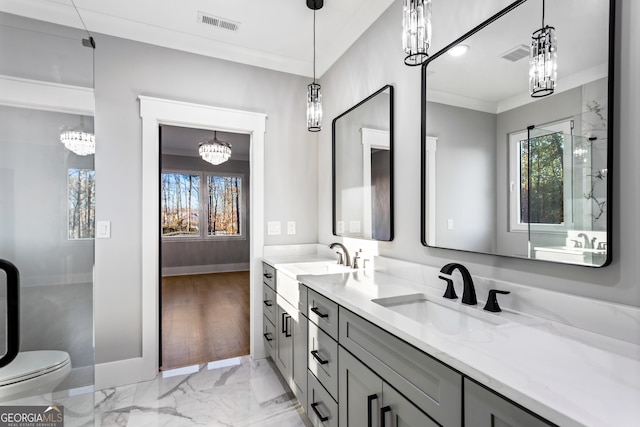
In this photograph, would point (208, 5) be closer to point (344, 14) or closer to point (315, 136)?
point (344, 14)

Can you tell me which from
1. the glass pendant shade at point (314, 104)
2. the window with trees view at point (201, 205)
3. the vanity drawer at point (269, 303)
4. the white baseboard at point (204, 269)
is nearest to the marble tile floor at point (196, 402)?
the vanity drawer at point (269, 303)

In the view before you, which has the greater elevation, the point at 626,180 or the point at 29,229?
the point at 626,180

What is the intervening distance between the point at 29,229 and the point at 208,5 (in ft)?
5.90

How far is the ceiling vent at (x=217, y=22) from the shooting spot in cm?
230

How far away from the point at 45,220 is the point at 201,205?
5273 mm

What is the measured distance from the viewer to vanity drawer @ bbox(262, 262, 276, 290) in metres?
2.48

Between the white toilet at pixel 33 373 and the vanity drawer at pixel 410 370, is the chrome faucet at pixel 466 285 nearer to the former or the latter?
the vanity drawer at pixel 410 370

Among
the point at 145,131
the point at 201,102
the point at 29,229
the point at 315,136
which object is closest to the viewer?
the point at 29,229

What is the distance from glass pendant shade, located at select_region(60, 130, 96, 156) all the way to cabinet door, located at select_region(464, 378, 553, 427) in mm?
2123

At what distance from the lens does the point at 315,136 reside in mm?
3123

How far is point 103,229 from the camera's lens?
92.4 inches

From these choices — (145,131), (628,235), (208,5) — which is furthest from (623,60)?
(145,131)

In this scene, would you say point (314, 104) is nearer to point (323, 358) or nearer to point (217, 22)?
point (217, 22)

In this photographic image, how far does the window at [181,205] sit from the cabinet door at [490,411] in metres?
6.67
